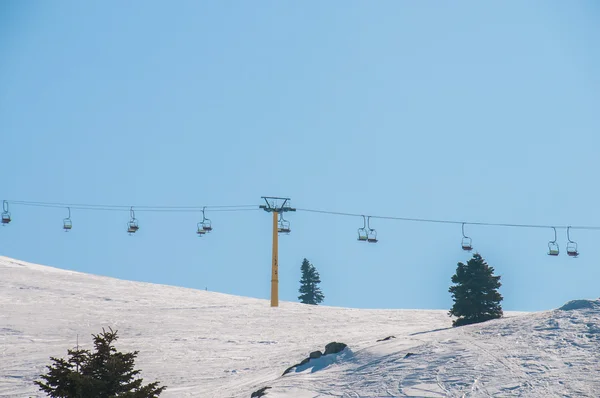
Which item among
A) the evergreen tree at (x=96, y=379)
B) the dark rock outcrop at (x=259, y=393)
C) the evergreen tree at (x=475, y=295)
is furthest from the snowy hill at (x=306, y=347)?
the evergreen tree at (x=96, y=379)

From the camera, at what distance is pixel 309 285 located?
8506cm

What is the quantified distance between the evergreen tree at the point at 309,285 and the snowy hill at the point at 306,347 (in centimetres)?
3326

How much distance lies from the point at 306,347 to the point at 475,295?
8.05 meters

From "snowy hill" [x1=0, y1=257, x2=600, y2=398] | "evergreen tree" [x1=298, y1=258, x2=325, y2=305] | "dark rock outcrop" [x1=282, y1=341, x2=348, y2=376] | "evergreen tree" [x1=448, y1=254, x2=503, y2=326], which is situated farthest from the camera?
"evergreen tree" [x1=298, y1=258, x2=325, y2=305]

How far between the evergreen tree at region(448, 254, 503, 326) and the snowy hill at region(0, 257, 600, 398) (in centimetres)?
281

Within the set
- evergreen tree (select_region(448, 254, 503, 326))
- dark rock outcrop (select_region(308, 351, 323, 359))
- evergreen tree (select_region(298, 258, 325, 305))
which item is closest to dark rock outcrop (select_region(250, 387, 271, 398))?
dark rock outcrop (select_region(308, 351, 323, 359))

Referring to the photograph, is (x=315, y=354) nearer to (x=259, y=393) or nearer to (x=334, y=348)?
(x=334, y=348)

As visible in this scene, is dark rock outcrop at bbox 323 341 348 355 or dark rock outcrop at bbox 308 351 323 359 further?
dark rock outcrop at bbox 323 341 348 355

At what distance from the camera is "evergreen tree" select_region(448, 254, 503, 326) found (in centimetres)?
3794

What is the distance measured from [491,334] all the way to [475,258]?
8.72m

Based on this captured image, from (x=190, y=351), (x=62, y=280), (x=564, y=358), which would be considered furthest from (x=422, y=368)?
(x=62, y=280)

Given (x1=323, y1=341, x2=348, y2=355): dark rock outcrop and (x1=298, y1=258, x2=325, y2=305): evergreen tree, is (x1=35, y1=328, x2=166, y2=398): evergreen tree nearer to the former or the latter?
(x1=323, y1=341, x2=348, y2=355): dark rock outcrop

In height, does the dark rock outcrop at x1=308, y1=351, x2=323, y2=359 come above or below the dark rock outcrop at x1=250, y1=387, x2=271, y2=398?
above

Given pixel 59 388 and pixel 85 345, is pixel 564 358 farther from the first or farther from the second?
pixel 85 345
